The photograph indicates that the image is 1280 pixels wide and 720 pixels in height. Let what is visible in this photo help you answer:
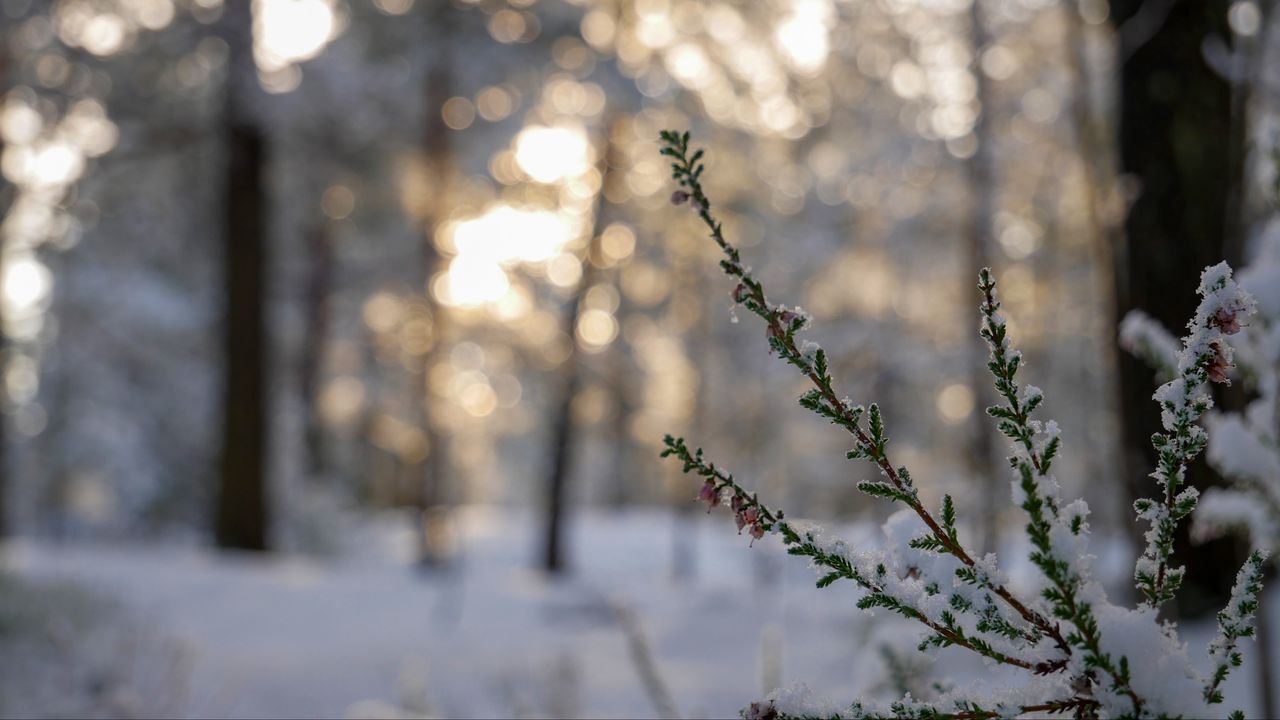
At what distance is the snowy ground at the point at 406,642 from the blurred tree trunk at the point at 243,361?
94 cm

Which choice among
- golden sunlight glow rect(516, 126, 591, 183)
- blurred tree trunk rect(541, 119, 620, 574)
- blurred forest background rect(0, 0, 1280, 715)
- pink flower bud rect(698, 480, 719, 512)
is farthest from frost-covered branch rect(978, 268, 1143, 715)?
golden sunlight glow rect(516, 126, 591, 183)

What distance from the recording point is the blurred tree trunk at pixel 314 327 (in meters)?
18.4

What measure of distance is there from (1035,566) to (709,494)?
1.23 feet

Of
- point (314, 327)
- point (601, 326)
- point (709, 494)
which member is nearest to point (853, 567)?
point (709, 494)

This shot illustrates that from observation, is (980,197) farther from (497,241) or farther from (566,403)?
(497,241)

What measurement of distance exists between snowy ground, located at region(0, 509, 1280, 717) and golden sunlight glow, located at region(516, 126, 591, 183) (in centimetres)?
520

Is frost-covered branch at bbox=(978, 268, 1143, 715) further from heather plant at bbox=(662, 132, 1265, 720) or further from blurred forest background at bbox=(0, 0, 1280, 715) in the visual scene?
blurred forest background at bbox=(0, 0, 1280, 715)

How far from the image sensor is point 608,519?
22.6 meters

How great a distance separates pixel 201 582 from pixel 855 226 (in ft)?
30.3

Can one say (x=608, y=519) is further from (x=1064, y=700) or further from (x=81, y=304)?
(x=1064, y=700)

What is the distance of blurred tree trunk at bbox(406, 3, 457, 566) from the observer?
1183 cm

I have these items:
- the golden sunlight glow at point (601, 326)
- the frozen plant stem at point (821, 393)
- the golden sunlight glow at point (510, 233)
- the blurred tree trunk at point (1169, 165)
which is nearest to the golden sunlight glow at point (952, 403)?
the golden sunlight glow at point (601, 326)

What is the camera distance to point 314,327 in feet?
62.7

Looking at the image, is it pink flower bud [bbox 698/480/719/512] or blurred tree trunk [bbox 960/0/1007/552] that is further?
blurred tree trunk [bbox 960/0/1007/552]
